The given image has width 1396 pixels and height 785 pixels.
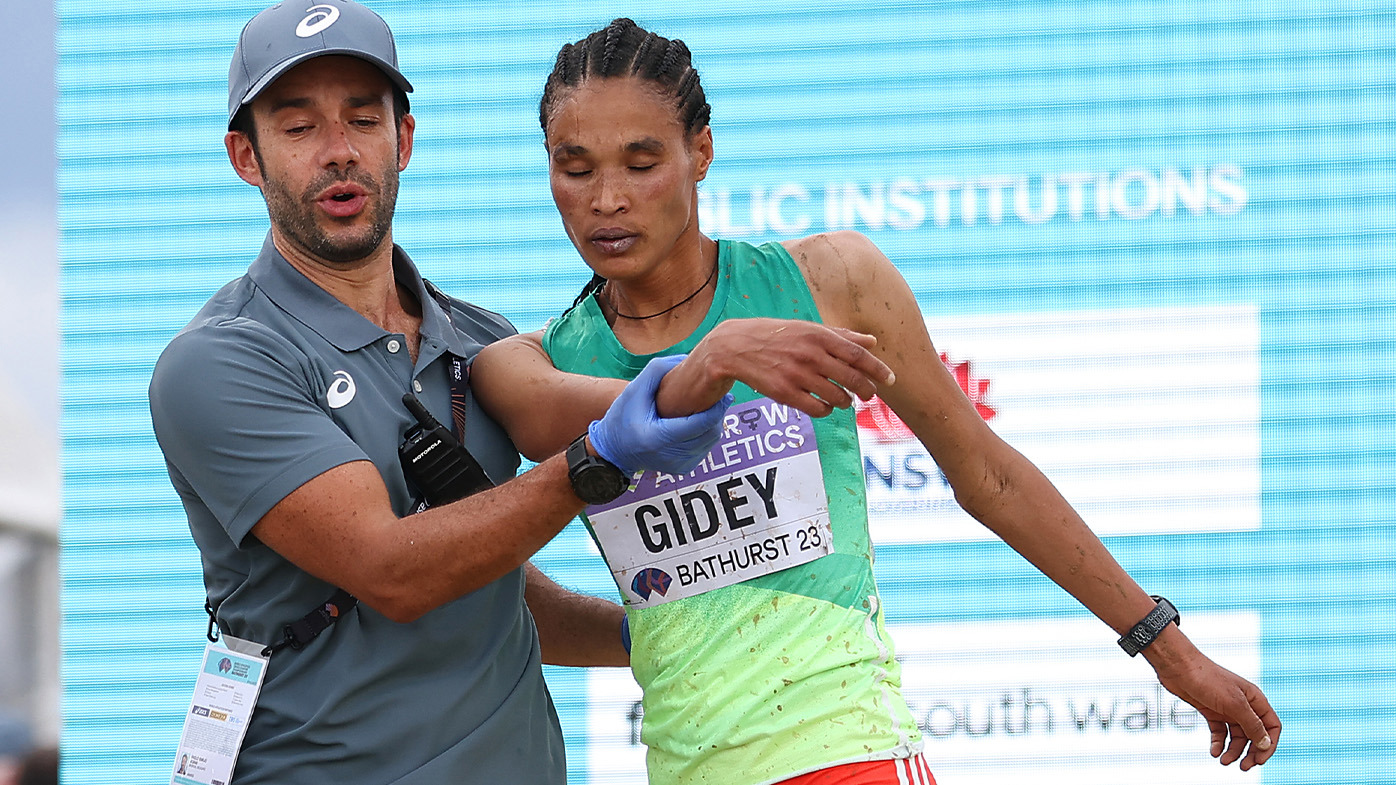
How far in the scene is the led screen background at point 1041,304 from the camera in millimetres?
3383

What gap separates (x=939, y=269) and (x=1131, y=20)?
78 centimetres

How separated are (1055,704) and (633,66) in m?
2.28

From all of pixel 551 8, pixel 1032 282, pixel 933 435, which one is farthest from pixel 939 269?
pixel 933 435

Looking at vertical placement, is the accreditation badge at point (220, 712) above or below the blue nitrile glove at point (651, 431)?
below

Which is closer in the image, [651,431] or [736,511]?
[651,431]

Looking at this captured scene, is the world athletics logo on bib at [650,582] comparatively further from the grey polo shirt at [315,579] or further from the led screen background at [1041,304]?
the led screen background at [1041,304]

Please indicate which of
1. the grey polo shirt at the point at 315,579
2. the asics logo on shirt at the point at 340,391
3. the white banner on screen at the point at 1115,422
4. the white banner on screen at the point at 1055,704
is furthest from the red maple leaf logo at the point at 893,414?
the asics logo on shirt at the point at 340,391

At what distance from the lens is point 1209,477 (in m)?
3.39

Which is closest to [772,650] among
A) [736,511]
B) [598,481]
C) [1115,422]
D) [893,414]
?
[736,511]

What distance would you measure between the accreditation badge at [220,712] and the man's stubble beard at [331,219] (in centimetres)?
48

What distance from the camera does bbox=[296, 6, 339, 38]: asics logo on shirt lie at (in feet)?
5.47

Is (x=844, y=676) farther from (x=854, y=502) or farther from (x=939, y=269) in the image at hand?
(x=939, y=269)

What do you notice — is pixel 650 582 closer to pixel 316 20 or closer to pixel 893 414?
pixel 316 20

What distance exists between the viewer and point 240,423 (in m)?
1.54
